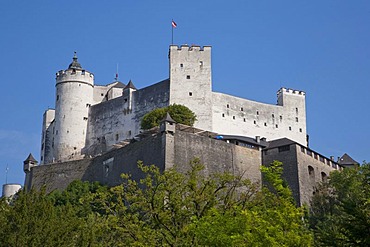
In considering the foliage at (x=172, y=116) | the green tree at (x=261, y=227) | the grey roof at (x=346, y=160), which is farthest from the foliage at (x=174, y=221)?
the grey roof at (x=346, y=160)

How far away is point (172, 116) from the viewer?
62125 mm

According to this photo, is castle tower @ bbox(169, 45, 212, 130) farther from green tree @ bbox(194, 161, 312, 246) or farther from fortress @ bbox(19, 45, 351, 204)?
green tree @ bbox(194, 161, 312, 246)

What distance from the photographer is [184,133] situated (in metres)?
54.4

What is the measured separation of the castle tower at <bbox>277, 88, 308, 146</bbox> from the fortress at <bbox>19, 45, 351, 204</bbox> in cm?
11

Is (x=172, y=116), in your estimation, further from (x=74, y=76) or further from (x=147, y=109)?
(x=74, y=76)

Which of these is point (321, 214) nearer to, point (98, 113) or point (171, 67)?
point (171, 67)

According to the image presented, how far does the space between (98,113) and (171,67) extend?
10.5 m

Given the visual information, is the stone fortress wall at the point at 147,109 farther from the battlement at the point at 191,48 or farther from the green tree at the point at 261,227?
the green tree at the point at 261,227

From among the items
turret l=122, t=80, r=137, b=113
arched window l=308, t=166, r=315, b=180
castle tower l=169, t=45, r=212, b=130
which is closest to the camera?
arched window l=308, t=166, r=315, b=180

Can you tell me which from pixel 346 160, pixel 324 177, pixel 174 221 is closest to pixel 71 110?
pixel 324 177

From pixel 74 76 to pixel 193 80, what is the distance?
15.0 metres

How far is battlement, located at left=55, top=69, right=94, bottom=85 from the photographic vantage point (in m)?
73.7

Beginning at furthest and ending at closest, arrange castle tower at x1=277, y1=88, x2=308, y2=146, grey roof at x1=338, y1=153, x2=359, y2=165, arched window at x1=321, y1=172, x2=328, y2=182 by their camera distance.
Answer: castle tower at x1=277, y1=88, x2=308, y2=146 < grey roof at x1=338, y1=153, x2=359, y2=165 < arched window at x1=321, y1=172, x2=328, y2=182

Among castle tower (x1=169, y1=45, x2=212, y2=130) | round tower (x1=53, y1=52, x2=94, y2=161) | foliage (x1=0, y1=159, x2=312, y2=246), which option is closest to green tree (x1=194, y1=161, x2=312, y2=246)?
foliage (x1=0, y1=159, x2=312, y2=246)
